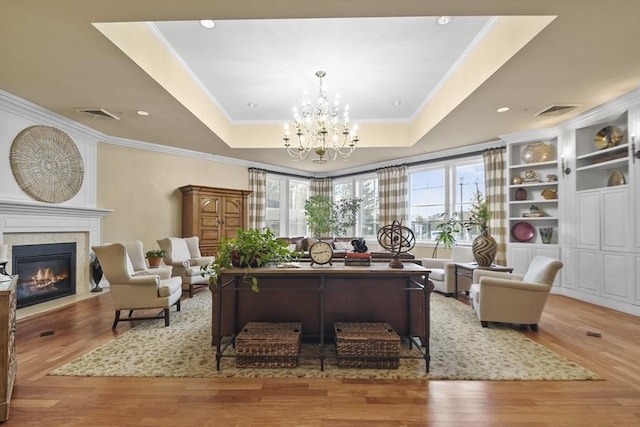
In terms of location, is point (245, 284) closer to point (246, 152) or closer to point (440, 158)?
point (246, 152)

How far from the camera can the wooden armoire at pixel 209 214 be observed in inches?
242

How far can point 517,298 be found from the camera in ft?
11.3

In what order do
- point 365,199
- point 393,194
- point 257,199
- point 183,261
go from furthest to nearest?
point 365,199
point 257,199
point 393,194
point 183,261

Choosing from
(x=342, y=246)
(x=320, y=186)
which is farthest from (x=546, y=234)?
(x=320, y=186)

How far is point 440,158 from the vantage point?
678 centimetres

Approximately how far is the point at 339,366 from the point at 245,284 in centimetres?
114

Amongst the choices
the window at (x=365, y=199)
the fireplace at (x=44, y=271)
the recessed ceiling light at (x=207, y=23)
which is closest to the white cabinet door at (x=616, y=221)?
the window at (x=365, y=199)

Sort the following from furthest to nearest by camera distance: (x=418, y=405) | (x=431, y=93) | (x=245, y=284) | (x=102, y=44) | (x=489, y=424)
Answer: (x=431, y=93), (x=245, y=284), (x=102, y=44), (x=418, y=405), (x=489, y=424)

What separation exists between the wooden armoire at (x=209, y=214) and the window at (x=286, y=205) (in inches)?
60.0

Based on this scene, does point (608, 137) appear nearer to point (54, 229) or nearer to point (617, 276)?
point (617, 276)

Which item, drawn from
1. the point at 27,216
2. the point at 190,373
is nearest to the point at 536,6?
the point at 190,373

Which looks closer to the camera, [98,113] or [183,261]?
[98,113]

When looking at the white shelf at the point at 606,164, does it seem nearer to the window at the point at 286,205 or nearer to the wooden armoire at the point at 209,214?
the window at the point at 286,205

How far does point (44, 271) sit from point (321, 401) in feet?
16.3
